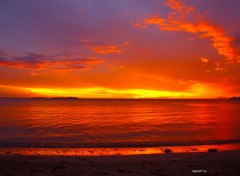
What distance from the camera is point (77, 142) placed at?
24.8 m

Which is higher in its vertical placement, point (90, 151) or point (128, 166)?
point (128, 166)

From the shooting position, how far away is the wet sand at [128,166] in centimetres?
1284

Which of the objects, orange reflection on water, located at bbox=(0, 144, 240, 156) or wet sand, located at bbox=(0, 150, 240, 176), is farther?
orange reflection on water, located at bbox=(0, 144, 240, 156)

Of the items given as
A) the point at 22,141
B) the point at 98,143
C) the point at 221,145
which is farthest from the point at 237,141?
the point at 22,141

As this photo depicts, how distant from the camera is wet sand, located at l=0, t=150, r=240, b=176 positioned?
1284 cm

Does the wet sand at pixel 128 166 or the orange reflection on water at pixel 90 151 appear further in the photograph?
the orange reflection on water at pixel 90 151

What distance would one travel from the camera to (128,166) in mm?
14383

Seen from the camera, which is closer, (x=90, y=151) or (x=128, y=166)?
(x=128, y=166)

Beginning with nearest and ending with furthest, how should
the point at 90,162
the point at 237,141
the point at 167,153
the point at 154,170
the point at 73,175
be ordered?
the point at 73,175
the point at 154,170
the point at 90,162
the point at 167,153
the point at 237,141

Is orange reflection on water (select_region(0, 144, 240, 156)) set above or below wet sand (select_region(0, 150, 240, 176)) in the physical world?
below

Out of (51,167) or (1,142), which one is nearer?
(51,167)

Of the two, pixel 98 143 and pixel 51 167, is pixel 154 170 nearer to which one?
pixel 51 167

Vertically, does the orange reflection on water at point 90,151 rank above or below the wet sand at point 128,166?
below

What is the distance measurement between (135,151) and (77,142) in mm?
7247
